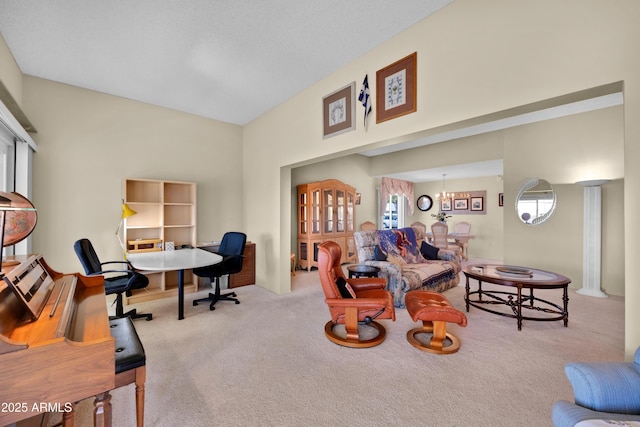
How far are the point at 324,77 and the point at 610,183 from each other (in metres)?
4.51

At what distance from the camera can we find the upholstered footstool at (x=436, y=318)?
2334mm

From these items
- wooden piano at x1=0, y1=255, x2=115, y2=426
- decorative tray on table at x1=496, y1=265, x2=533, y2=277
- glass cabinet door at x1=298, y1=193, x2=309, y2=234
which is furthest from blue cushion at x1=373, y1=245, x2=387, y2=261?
wooden piano at x1=0, y1=255, x2=115, y2=426

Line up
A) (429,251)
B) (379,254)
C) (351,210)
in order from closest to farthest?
(379,254), (429,251), (351,210)

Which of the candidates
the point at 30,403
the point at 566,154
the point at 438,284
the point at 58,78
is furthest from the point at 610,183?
the point at 58,78

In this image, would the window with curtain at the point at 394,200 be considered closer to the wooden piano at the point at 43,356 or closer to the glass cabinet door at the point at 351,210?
the glass cabinet door at the point at 351,210

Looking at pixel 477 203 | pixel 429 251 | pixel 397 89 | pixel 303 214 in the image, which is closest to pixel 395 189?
pixel 477 203

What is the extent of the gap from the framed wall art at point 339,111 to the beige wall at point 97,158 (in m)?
2.38

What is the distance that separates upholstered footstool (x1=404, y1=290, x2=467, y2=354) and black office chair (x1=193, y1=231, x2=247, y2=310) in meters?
2.26

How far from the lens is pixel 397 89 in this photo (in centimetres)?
250

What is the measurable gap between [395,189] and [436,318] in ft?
19.4

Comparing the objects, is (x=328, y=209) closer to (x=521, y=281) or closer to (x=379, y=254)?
(x=379, y=254)

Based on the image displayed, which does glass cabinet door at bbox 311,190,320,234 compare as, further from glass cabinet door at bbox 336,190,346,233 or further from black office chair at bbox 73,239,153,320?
black office chair at bbox 73,239,153,320

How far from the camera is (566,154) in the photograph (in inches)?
168

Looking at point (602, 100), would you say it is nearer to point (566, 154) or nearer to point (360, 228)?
point (566, 154)
